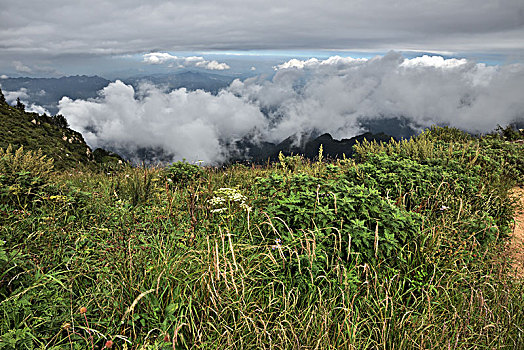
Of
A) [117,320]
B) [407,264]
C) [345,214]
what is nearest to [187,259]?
[117,320]

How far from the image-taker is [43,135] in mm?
31281

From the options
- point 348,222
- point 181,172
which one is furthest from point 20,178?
point 348,222

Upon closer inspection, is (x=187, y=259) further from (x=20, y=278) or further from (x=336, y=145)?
(x=336, y=145)

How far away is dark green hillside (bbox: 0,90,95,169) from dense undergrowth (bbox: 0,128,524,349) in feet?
76.6

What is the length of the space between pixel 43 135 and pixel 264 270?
118 ft

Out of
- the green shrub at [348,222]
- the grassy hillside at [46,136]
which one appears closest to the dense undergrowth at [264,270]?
the green shrub at [348,222]

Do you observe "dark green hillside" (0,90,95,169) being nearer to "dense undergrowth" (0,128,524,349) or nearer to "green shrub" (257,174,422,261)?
"dense undergrowth" (0,128,524,349)

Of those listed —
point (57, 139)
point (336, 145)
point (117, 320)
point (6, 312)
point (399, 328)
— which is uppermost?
point (6, 312)

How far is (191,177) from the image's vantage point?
22.7 ft

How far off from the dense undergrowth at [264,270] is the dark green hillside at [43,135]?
23.4 meters

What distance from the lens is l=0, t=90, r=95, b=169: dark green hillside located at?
25.8 metres

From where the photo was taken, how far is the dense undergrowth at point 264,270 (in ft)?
8.04

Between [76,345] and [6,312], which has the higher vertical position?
[6,312]

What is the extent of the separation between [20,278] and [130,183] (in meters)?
3.44
